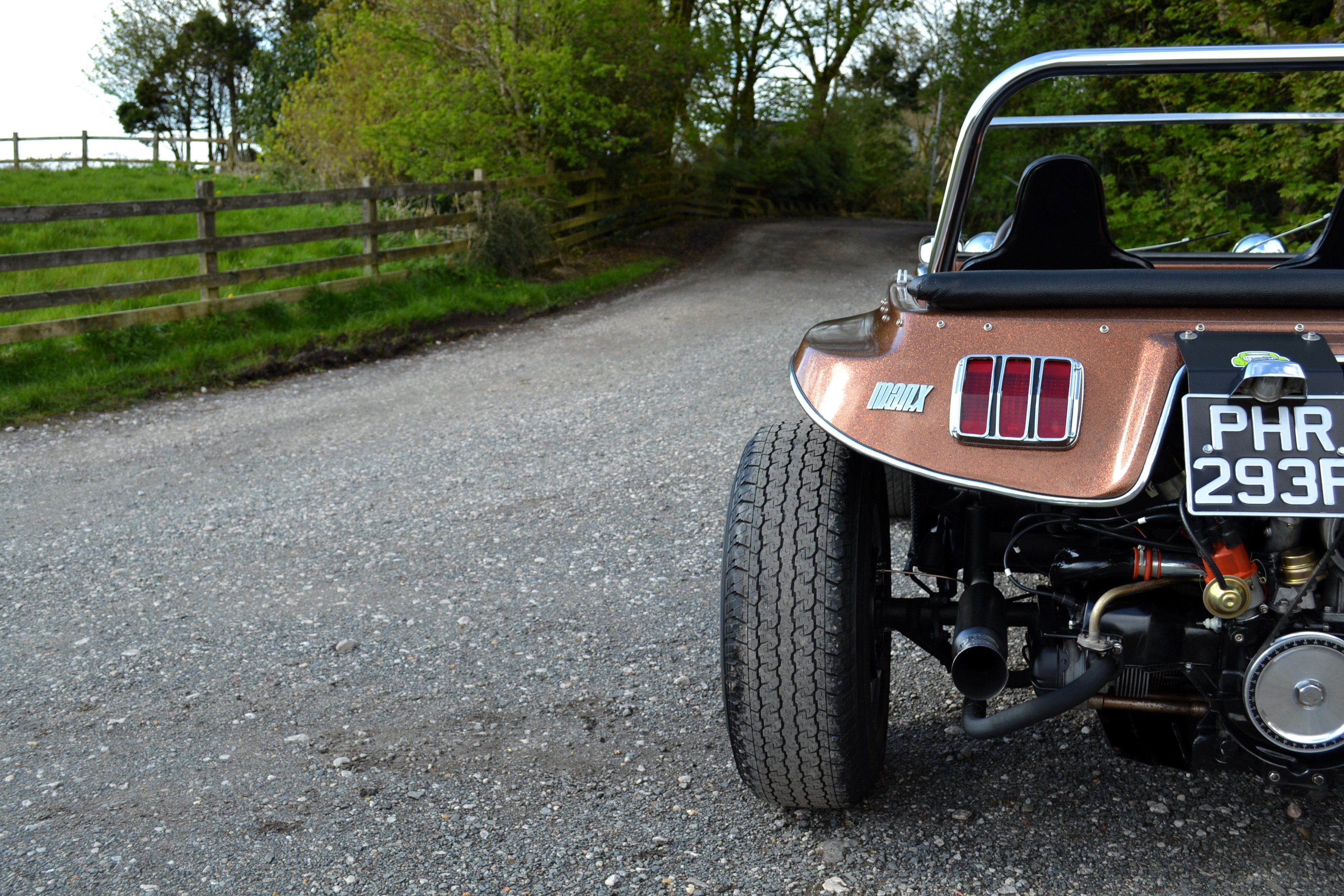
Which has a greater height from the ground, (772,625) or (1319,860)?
(772,625)

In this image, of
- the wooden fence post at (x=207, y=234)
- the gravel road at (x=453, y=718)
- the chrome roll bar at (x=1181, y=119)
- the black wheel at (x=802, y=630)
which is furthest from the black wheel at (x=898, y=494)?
the wooden fence post at (x=207, y=234)

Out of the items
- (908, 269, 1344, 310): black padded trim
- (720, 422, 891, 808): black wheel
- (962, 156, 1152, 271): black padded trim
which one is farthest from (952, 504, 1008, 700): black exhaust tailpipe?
(962, 156, 1152, 271): black padded trim

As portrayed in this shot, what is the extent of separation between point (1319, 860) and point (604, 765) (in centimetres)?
171

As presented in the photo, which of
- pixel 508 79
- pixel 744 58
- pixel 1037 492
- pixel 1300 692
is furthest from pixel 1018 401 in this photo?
pixel 744 58

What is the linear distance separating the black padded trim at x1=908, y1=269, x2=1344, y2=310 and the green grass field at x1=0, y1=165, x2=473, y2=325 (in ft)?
27.9

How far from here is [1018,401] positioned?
2.23 meters

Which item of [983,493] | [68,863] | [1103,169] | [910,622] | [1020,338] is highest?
[1103,169]

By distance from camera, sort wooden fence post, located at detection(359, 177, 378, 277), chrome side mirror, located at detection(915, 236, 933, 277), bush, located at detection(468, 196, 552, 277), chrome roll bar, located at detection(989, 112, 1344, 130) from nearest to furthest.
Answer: chrome side mirror, located at detection(915, 236, 933, 277), chrome roll bar, located at detection(989, 112, 1344, 130), wooden fence post, located at detection(359, 177, 378, 277), bush, located at detection(468, 196, 552, 277)

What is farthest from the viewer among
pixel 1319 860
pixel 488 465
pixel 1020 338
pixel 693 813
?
pixel 488 465

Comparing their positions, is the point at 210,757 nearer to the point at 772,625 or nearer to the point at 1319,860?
the point at 772,625

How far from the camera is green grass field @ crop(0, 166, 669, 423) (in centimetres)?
794

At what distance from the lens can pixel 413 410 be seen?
7.48 meters

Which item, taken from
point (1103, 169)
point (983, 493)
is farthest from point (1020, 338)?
point (1103, 169)

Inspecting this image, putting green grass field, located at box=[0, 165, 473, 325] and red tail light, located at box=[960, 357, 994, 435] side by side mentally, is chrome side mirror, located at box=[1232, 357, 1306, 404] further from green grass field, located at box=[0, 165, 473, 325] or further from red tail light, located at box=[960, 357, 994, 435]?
green grass field, located at box=[0, 165, 473, 325]
